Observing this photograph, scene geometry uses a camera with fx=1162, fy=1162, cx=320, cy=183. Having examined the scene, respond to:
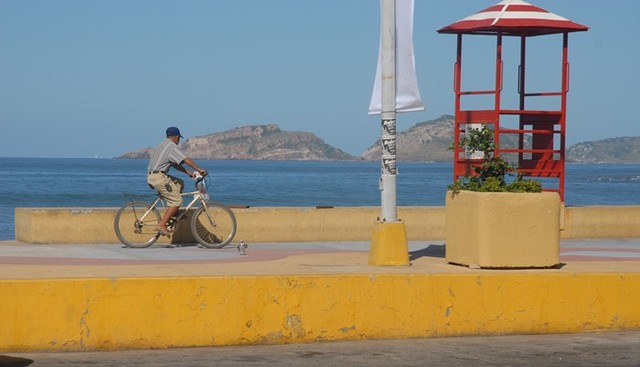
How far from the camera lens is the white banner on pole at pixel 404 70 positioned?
12.7 m

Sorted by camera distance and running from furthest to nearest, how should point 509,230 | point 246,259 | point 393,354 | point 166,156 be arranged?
point 166,156 → point 246,259 → point 509,230 → point 393,354

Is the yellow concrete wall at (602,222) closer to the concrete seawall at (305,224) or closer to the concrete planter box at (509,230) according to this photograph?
the concrete seawall at (305,224)

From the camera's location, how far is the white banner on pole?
1269 cm

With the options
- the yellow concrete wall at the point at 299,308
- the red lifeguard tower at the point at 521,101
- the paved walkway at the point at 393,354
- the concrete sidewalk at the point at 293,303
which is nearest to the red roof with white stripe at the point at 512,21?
the red lifeguard tower at the point at 521,101

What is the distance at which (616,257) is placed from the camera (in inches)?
600

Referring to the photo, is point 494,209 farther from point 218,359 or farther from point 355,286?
point 218,359

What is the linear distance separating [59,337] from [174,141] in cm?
639

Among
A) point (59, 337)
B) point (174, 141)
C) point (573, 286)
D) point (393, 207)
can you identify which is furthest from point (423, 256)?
point (59, 337)

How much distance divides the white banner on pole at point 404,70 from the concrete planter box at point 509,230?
1.21 meters

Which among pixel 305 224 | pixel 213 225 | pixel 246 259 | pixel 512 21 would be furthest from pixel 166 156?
pixel 512 21

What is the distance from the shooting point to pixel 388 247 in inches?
489

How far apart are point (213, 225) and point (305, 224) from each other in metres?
1.77

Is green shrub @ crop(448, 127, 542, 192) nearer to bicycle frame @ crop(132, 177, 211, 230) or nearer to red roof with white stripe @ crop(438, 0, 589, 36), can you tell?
red roof with white stripe @ crop(438, 0, 589, 36)

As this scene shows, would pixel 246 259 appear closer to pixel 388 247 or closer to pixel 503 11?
pixel 388 247
